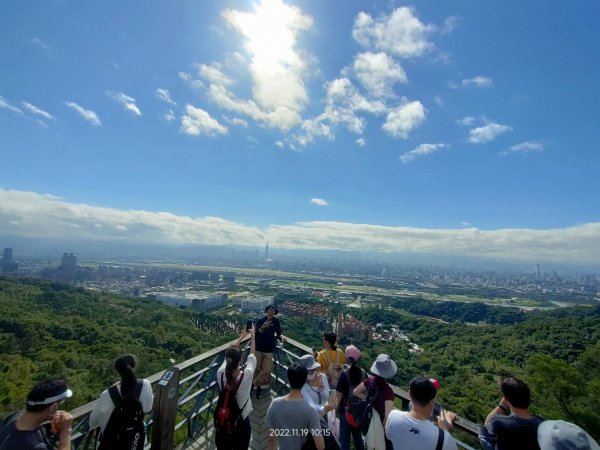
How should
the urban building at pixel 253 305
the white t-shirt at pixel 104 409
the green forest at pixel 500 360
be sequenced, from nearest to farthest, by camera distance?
Result: the white t-shirt at pixel 104 409 < the green forest at pixel 500 360 < the urban building at pixel 253 305

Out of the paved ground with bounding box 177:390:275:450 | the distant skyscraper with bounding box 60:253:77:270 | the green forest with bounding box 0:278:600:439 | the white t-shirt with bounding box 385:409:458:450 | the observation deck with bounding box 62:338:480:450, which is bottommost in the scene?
the green forest with bounding box 0:278:600:439

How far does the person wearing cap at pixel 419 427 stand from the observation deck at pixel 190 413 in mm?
428

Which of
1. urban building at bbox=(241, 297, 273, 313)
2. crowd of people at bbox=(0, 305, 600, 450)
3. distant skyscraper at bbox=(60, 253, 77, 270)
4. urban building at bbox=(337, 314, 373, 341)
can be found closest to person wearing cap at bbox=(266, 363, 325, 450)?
crowd of people at bbox=(0, 305, 600, 450)

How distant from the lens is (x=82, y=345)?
762 inches

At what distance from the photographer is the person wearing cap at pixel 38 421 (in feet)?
4.64

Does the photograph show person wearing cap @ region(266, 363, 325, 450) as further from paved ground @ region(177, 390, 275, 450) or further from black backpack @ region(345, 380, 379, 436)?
paved ground @ region(177, 390, 275, 450)

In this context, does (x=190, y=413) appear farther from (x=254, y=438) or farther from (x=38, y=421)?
(x=38, y=421)

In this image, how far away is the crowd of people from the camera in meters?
1.51

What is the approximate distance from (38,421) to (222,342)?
25.7 meters

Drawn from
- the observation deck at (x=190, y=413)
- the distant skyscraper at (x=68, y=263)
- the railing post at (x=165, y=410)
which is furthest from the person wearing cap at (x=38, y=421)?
the distant skyscraper at (x=68, y=263)

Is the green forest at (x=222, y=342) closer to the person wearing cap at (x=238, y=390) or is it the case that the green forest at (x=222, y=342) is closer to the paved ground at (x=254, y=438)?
the paved ground at (x=254, y=438)

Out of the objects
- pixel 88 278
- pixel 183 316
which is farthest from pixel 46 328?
pixel 88 278

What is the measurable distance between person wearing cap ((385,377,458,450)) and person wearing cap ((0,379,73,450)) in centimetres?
203

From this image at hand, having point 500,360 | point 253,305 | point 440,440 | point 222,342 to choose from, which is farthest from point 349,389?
point 253,305
